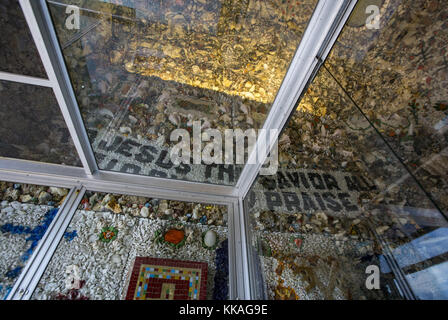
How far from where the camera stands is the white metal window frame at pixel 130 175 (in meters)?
0.71

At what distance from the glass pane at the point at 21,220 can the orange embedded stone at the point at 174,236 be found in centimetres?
51

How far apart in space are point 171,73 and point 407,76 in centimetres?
107

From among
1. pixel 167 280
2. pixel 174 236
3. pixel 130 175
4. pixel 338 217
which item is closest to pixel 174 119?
pixel 130 175

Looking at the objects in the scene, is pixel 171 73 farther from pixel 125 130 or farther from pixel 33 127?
pixel 33 127

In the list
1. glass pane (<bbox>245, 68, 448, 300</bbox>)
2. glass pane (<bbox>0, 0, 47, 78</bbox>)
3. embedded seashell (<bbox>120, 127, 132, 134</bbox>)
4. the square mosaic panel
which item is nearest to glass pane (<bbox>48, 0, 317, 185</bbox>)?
embedded seashell (<bbox>120, 127, 132, 134</bbox>)

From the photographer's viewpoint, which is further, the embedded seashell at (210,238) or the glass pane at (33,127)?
the embedded seashell at (210,238)

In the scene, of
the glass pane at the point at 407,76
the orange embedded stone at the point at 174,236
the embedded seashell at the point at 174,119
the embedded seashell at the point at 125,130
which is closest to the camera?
the glass pane at the point at 407,76

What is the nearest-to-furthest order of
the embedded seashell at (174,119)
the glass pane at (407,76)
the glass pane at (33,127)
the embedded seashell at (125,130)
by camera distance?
the glass pane at (407,76) < the glass pane at (33,127) < the embedded seashell at (125,130) < the embedded seashell at (174,119)

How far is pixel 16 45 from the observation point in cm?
75

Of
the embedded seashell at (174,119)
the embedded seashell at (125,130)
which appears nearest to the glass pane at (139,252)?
the embedded seashell at (125,130)

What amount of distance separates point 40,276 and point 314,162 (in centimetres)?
119

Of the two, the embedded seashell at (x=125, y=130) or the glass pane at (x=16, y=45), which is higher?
the embedded seashell at (x=125, y=130)

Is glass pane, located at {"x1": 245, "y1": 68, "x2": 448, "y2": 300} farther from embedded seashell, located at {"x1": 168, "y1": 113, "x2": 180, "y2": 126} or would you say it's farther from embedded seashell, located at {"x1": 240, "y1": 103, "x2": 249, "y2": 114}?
embedded seashell, located at {"x1": 168, "y1": 113, "x2": 180, "y2": 126}

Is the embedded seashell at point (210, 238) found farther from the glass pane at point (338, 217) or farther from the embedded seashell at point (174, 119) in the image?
the embedded seashell at point (174, 119)
